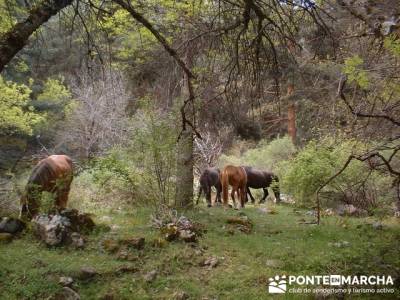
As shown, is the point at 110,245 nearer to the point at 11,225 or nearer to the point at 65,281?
Answer: the point at 65,281

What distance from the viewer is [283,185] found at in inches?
547

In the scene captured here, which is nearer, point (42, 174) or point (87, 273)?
point (87, 273)

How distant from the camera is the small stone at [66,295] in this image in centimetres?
606

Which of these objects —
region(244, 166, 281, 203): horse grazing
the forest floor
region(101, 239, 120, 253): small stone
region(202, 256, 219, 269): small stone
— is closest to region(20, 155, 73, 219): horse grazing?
the forest floor

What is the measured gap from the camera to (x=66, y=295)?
6.10 metres

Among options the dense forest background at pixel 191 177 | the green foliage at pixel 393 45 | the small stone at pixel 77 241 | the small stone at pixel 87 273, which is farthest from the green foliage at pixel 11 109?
the green foliage at pixel 393 45

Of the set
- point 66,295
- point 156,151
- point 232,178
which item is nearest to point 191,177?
point 232,178

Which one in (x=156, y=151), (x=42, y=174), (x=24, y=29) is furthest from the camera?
(x=156, y=151)

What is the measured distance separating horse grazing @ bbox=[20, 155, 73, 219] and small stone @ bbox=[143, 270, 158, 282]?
2394mm

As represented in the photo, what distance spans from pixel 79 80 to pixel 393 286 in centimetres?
2460

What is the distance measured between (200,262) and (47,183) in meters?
3.35

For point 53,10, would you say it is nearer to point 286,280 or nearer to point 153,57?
point 286,280

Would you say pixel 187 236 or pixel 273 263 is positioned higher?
pixel 187 236

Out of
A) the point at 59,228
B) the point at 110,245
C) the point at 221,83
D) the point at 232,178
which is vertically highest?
the point at 221,83
